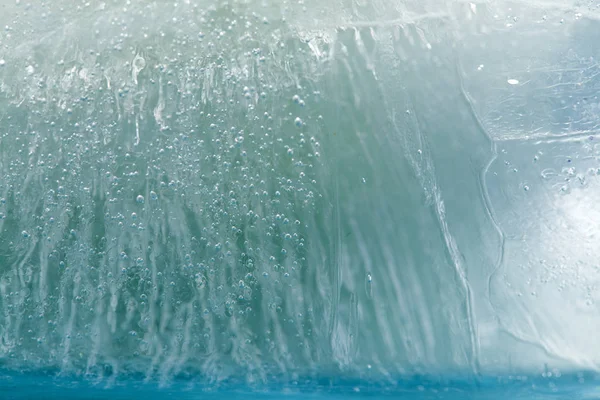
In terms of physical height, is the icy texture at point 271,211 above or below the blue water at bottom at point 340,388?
above

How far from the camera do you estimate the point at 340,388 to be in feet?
2.66

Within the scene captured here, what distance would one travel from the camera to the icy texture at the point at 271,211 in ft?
2.59

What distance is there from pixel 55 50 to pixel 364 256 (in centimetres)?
58

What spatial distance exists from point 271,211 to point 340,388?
29 centimetres

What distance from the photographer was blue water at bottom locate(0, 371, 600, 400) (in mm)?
805

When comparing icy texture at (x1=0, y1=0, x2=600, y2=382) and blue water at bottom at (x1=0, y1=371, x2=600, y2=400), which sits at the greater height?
icy texture at (x1=0, y1=0, x2=600, y2=382)

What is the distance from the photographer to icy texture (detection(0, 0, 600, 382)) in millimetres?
789

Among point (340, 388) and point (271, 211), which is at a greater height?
point (271, 211)

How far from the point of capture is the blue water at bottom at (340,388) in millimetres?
805

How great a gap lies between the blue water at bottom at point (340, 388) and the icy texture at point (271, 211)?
24 mm

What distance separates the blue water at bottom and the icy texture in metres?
0.02

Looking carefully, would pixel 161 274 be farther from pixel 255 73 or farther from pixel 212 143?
pixel 255 73

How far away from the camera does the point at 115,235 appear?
0.79 metres

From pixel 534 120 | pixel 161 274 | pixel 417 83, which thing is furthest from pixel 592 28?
pixel 161 274
